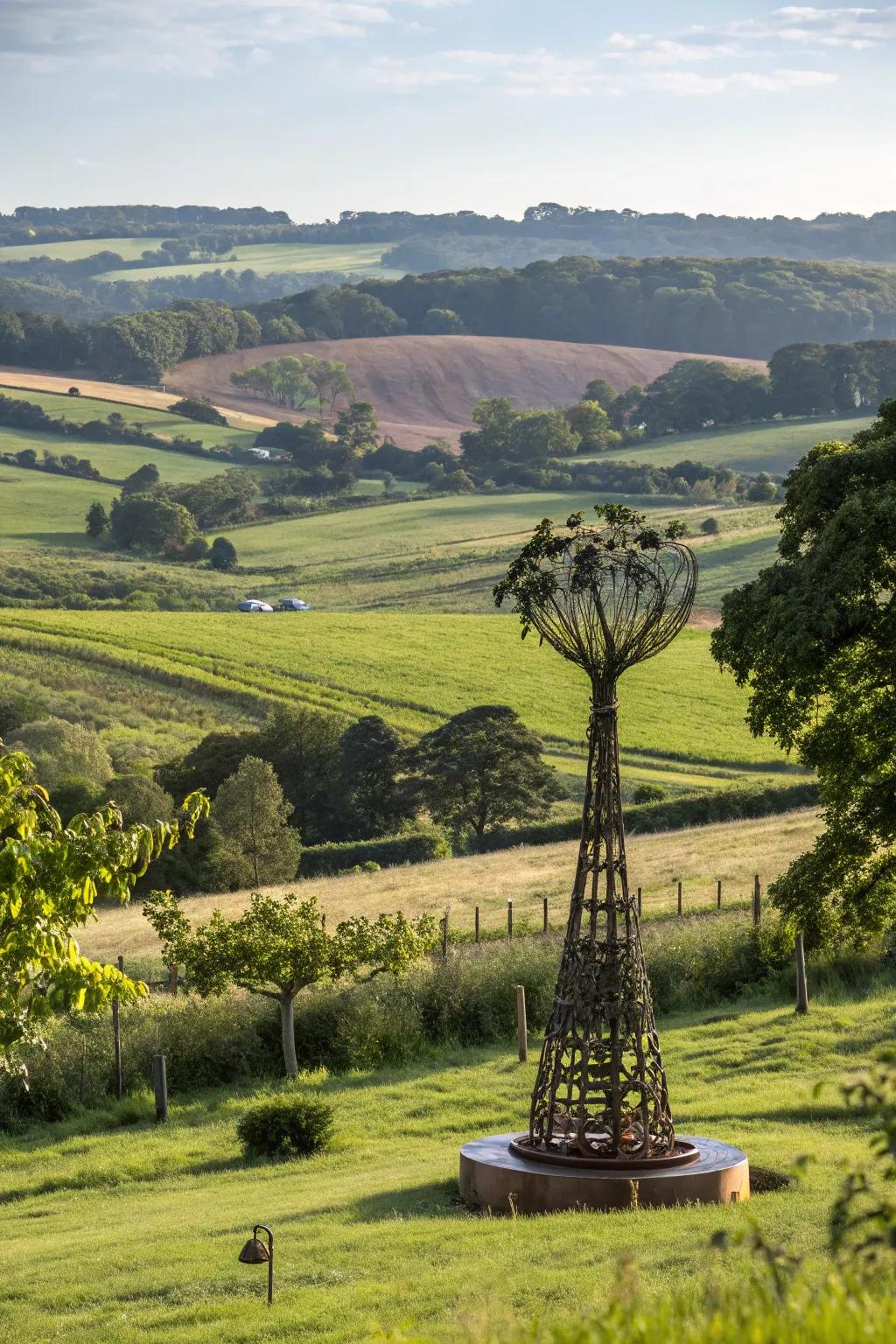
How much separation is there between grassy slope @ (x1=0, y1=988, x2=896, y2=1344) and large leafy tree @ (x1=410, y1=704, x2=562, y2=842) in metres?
32.3

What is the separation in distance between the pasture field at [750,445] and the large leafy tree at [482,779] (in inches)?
3399

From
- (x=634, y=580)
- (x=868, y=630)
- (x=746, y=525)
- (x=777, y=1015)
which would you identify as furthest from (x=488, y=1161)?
(x=746, y=525)

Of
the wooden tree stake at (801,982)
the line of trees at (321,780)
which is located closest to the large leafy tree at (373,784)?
the line of trees at (321,780)

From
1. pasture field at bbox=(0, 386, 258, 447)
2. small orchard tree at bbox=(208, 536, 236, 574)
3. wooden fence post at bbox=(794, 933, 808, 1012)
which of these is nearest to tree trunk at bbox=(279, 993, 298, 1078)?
wooden fence post at bbox=(794, 933, 808, 1012)

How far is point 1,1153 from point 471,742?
127ft

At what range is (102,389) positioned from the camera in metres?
188

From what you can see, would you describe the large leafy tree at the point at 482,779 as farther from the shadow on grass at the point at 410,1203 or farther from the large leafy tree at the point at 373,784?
the shadow on grass at the point at 410,1203

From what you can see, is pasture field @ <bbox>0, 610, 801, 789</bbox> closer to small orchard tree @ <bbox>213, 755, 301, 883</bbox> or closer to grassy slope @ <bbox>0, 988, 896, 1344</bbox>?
small orchard tree @ <bbox>213, 755, 301, 883</bbox>

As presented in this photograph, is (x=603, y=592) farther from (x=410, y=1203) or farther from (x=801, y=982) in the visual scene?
(x=801, y=982)

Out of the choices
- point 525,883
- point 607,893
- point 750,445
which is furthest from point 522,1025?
point 750,445

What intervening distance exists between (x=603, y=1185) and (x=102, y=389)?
593ft

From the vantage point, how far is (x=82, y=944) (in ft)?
133

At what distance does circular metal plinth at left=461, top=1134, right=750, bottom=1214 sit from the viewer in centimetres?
1523

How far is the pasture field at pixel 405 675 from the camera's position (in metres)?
72.9
